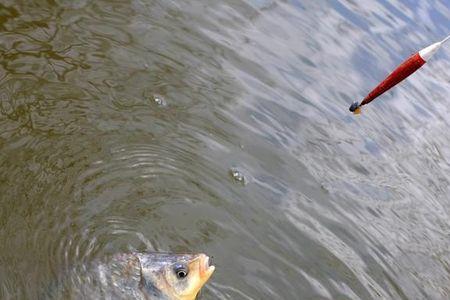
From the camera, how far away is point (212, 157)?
17.5 ft

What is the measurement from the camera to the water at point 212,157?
4.38 m

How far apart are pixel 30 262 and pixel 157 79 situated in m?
2.59

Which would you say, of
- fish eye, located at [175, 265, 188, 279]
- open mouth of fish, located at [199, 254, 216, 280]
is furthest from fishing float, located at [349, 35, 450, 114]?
fish eye, located at [175, 265, 188, 279]

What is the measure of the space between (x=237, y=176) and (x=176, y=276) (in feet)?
6.08

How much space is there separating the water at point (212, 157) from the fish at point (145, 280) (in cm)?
17

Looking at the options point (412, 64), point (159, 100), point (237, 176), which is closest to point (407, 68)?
point (412, 64)

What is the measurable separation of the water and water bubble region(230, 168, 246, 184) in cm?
2

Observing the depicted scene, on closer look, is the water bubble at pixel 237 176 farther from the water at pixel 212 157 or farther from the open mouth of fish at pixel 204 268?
the open mouth of fish at pixel 204 268

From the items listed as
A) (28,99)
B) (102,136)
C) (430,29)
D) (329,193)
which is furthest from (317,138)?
(430,29)

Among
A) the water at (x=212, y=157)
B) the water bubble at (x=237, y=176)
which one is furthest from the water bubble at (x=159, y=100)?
the water bubble at (x=237, y=176)

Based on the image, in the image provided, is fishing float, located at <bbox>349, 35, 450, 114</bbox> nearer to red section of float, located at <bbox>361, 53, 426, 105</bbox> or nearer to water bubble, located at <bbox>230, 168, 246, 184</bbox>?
red section of float, located at <bbox>361, 53, 426, 105</bbox>

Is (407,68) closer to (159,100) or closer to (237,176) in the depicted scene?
(237,176)

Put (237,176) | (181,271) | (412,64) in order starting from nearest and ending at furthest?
(181,271), (412,64), (237,176)

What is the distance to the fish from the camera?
3543mm
